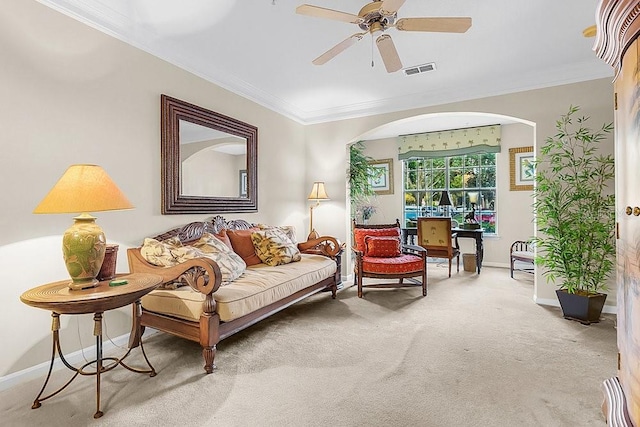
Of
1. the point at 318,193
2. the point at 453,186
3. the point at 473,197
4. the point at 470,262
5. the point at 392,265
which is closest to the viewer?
the point at 392,265

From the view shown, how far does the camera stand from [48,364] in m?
2.29

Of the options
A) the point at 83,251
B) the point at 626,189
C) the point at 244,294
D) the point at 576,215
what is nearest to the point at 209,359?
the point at 244,294

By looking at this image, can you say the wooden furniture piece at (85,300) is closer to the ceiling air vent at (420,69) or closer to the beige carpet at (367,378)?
the beige carpet at (367,378)

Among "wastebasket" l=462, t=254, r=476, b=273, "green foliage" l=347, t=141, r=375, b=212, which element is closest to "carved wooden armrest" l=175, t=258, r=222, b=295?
"green foliage" l=347, t=141, r=375, b=212

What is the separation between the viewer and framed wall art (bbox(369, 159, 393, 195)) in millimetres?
7047

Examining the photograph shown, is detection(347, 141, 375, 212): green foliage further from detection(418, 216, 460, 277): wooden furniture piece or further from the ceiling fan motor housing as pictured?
the ceiling fan motor housing

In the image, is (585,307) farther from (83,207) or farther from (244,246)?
(83,207)

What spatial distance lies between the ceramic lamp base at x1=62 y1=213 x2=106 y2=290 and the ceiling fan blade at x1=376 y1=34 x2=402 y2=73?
2.20 meters

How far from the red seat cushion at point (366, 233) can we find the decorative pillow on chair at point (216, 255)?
1.85 metres

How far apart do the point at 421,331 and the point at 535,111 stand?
2.89m

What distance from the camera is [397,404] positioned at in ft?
6.10

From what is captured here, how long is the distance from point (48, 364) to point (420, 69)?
13.8 feet

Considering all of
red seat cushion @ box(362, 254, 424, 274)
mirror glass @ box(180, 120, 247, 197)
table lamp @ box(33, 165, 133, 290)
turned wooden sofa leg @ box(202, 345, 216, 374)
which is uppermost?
mirror glass @ box(180, 120, 247, 197)

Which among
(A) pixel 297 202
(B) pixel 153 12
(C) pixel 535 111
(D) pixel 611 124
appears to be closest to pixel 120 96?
(B) pixel 153 12
